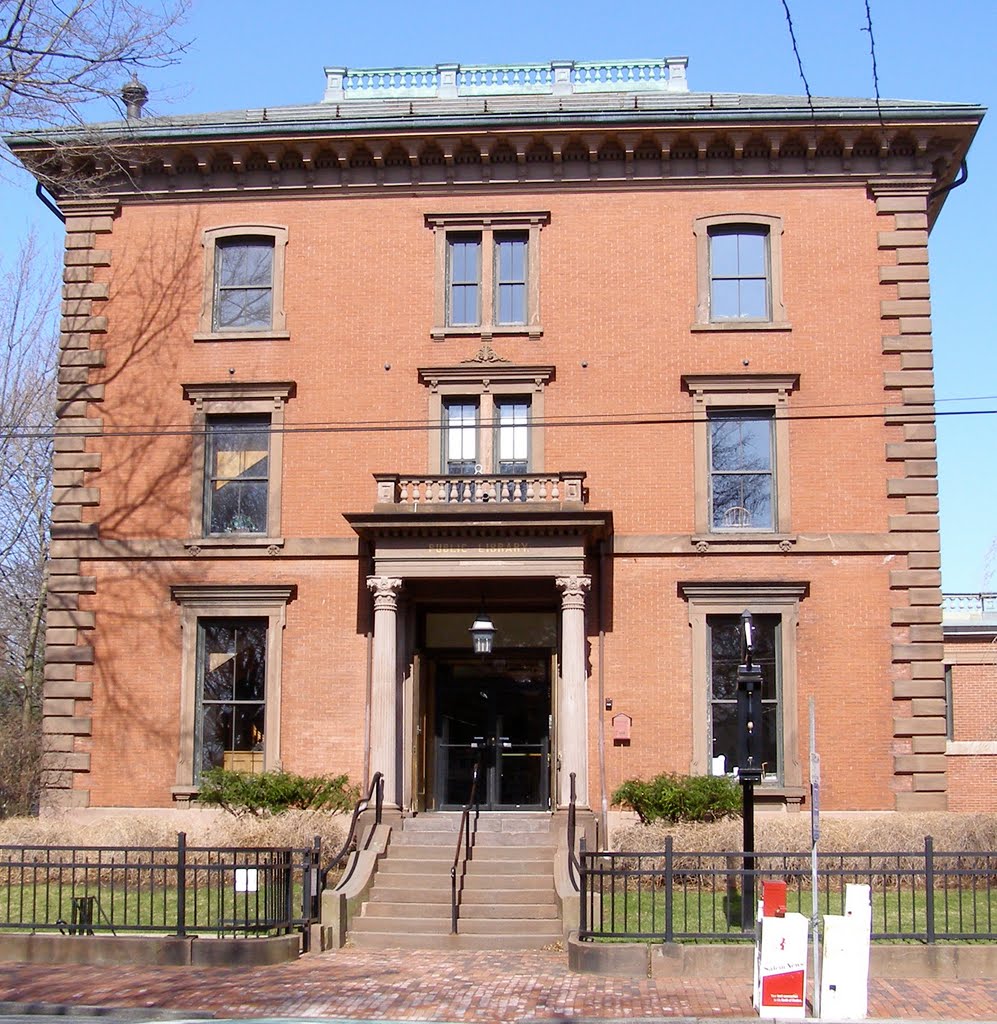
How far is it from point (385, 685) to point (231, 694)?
3556 mm

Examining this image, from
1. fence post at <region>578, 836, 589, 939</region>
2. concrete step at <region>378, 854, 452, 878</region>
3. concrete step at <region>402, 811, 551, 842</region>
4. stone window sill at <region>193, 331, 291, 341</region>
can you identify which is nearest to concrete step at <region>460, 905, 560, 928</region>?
concrete step at <region>378, 854, 452, 878</region>

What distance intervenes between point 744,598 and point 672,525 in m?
1.78

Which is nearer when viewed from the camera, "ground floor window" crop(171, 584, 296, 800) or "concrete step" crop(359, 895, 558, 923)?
"concrete step" crop(359, 895, 558, 923)

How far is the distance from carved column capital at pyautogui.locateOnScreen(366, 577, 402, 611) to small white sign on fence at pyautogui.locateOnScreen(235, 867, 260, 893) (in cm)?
652

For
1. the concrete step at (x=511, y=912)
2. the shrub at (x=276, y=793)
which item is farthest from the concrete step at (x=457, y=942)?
the shrub at (x=276, y=793)

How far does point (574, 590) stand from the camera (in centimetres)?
2258

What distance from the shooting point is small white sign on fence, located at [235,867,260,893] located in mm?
16672

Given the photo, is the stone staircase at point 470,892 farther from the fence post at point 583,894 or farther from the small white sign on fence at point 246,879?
the small white sign on fence at point 246,879

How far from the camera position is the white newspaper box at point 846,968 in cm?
1382

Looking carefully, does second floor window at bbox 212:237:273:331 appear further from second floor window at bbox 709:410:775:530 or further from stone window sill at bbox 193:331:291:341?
second floor window at bbox 709:410:775:530

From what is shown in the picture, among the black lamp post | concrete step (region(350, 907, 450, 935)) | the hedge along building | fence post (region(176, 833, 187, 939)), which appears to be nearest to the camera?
fence post (region(176, 833, 187, 939))

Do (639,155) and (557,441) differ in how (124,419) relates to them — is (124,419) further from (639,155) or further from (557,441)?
(639,155)

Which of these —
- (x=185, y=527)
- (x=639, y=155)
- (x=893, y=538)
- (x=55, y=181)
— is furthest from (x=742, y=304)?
(x=55, y=181)

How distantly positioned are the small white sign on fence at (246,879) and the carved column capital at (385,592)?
6522 mm
